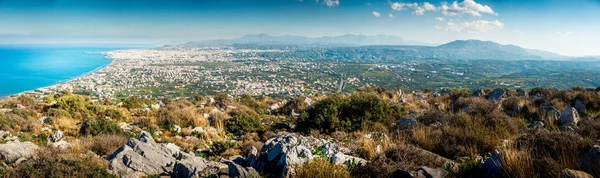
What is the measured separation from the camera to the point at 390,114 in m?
10.8

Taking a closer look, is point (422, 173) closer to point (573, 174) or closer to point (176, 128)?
point (573, 174)

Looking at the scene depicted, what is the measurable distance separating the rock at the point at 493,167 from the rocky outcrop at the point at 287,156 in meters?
1.81

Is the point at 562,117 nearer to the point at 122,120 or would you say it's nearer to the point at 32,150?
the point at 32,150

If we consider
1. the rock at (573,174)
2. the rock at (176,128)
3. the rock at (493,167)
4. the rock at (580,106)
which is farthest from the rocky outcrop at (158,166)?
the rock at (580,106)

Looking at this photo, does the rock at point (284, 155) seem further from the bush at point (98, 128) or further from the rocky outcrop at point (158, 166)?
the bush at point (98, 128)

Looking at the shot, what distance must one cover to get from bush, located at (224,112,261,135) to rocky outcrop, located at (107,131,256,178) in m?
4.32

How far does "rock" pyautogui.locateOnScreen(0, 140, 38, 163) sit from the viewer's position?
4887 millimetres

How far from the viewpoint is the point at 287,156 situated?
4.62 meters

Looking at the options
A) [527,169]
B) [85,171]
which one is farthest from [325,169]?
[85,171]

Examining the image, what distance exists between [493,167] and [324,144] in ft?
10.2

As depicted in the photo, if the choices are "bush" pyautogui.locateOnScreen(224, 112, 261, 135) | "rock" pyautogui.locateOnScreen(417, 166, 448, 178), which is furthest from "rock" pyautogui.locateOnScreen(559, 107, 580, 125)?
"bush" pyautogui.locateOnScreen(224, 112, 261, 135)

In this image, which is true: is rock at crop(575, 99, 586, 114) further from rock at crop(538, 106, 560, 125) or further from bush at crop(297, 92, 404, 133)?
bush at crop(297, 92, 404, 133)

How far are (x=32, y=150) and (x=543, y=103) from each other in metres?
16.7

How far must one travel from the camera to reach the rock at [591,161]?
3.42m
